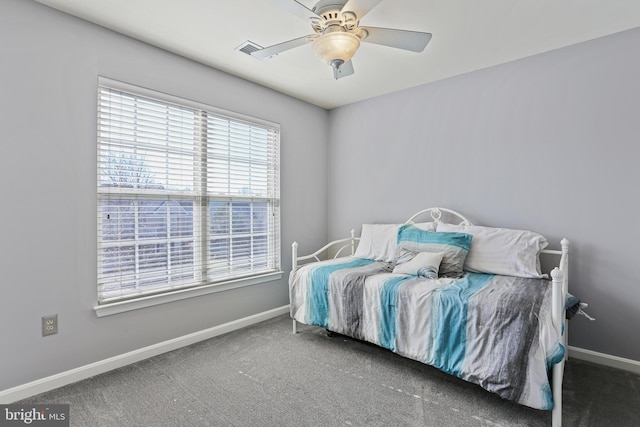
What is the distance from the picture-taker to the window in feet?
7.66

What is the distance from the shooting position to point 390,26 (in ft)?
7.29

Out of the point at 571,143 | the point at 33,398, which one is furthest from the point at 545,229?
the point at 33,398

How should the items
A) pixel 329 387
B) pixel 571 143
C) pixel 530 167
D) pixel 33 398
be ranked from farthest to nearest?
pixel 530 167 < pixel 571 143 < pixel 329 387 < pixel 33 398

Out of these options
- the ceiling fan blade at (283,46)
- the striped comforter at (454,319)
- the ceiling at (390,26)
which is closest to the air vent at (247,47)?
the ceiling at (390,26)

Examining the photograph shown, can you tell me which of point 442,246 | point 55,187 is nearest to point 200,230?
point 55,187

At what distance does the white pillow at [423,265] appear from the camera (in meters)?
2.43

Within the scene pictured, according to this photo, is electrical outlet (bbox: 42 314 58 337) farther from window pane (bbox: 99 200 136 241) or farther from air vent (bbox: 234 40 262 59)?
air vent (bbox: 234 40 262 59)

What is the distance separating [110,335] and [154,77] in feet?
6.49

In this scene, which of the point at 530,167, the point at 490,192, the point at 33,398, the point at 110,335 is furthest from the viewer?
the point at 490,192

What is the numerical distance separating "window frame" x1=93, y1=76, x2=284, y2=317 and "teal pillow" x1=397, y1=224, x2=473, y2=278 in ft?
4.58

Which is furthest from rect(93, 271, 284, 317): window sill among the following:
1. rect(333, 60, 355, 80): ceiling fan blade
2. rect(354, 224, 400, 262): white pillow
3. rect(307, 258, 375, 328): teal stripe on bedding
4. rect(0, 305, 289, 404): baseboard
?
rect(333, 60, 355, 80): ceiling fan blade

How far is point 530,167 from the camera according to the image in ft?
8.83

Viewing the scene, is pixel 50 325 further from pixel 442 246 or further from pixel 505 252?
pixel 505 252

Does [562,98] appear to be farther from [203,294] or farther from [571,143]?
[203,294]
